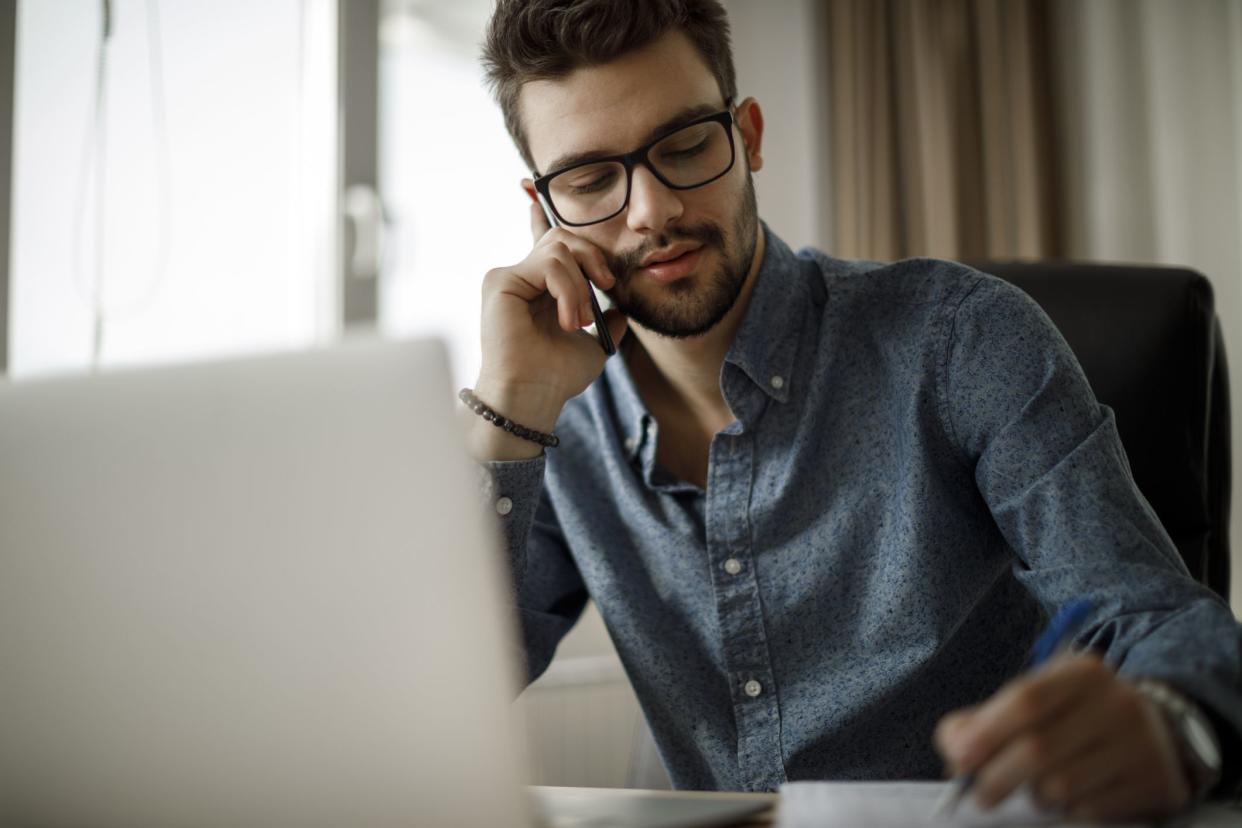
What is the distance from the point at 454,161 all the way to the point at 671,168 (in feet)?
4.26

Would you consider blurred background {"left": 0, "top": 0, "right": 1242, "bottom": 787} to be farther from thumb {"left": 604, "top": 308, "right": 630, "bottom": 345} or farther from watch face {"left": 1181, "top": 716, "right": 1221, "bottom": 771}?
watch face {"left": 1181, "top": 716, "right": 1221, "bottom": 771}

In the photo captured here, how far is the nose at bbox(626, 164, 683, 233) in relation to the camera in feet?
3.63

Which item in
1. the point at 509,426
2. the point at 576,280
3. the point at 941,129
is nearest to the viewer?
the point at 509,426

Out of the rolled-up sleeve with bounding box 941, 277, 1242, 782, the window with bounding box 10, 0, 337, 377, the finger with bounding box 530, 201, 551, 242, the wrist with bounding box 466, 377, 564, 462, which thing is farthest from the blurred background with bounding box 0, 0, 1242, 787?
the rolled-up sleeve with bounding box 941, 277, 1242, 782

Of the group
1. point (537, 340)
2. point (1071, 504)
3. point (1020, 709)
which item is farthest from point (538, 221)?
point (1020, 709)

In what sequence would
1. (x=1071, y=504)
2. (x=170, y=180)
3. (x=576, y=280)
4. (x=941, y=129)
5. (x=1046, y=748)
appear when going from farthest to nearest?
(x=941, y=129) < (x=170, y=180) < (x=576, y=280) < (x=1071, y=504) < (x=1046, y=748)

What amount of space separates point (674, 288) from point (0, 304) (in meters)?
1.11

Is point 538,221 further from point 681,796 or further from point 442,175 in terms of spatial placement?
point 442,175

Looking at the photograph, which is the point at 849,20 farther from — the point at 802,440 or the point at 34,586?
the point at 34,586

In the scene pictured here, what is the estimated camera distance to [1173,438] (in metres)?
1.10

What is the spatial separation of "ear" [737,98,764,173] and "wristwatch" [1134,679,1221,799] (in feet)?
2.72

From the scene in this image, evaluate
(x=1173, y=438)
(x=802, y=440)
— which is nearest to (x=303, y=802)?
(x=802, y=440)

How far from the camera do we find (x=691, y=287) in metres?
1.14

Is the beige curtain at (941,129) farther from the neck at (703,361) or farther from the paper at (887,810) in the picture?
the paper at (887,810)
